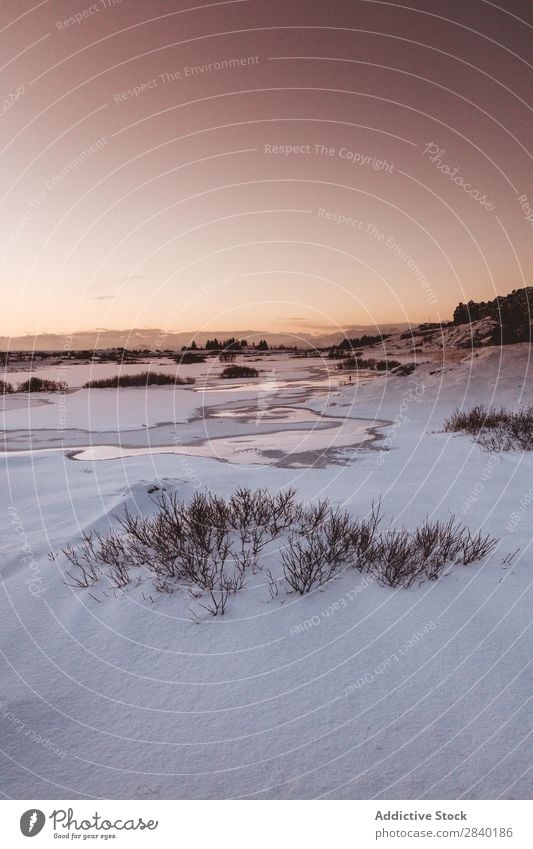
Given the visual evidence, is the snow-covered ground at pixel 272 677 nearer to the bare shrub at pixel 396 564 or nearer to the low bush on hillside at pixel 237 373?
the bare shrub at pixel 396 564

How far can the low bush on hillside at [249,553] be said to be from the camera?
4.05 meters

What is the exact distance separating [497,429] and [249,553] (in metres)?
8.21

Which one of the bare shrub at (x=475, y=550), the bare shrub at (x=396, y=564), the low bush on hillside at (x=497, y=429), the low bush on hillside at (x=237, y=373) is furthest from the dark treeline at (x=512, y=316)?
the bare shrub at (x=396, y=564)

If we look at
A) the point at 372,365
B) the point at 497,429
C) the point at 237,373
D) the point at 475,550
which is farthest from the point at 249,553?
the point at 372,365

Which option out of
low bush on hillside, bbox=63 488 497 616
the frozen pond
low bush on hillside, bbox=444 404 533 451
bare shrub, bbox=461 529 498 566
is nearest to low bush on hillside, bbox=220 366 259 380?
the frozen pond

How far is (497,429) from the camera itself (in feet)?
34.7

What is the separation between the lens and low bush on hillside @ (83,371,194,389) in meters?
23.1

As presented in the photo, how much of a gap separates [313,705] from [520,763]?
3.68 ft

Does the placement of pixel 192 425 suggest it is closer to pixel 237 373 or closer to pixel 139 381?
pixel 139 381

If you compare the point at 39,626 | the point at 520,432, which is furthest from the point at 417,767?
the point at 520,432
